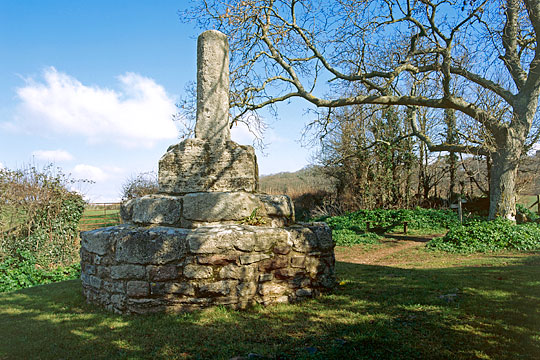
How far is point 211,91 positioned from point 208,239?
8.28 ft

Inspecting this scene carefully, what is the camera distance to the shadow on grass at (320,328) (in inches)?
123

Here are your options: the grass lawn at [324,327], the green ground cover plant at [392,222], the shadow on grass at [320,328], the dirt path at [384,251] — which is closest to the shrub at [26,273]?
the grass lawn at [324,327]

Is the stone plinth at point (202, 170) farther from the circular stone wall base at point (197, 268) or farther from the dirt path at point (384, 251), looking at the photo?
the dirt path at point (384, 251)

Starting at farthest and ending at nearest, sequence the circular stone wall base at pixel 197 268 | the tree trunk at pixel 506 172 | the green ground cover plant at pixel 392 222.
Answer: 1. the green ground cover plant at pixel 392 222
2. the tree trunk at pixel 506 172
3. the circular stone wall base at pixel 197 268

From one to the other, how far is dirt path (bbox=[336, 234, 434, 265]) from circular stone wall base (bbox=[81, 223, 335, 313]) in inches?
207

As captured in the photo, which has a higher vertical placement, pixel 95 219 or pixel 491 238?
pixel 95 219

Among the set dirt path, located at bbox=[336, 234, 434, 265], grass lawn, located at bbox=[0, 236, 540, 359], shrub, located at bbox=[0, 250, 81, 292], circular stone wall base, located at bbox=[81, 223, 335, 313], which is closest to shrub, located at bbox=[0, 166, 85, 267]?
shrub, located at bbox=[0, 250, 81, 292]

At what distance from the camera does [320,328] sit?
3.67 meters

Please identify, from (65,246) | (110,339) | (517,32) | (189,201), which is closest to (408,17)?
(517,32)

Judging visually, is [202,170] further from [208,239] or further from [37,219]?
[37,219]

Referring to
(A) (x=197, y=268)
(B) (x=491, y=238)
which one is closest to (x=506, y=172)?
(B) (x=491, y=238)

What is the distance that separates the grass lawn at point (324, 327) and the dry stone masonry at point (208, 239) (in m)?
0.27

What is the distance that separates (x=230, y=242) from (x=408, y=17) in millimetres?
10826

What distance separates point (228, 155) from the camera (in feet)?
17.3
